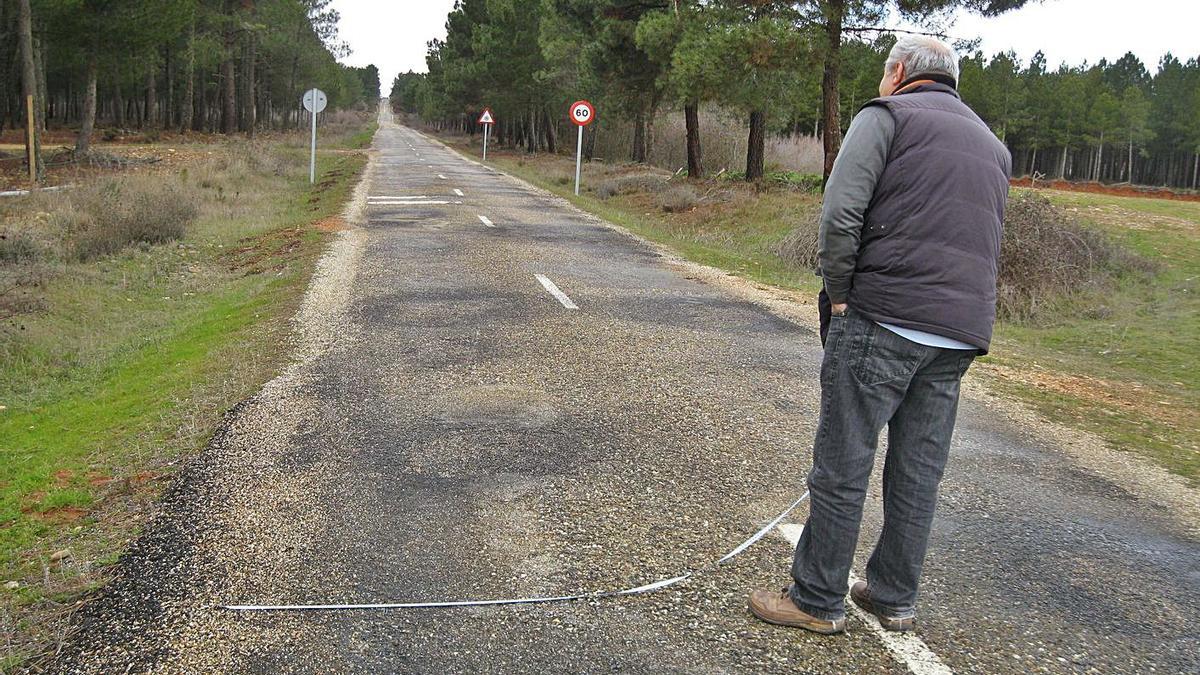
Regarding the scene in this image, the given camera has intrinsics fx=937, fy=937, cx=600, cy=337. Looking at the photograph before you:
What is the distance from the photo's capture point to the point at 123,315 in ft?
36.3

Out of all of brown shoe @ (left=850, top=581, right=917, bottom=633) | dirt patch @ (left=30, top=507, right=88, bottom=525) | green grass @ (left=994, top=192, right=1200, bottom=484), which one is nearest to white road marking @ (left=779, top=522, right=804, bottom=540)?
brown shoe @ (left=850, top=581, right=917, bottom=633)

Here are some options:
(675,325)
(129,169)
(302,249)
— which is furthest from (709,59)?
(129,169)

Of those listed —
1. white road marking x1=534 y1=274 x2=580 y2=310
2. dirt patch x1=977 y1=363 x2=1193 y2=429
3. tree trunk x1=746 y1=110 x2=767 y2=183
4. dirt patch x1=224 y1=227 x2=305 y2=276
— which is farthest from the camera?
tree trunk x1=746 y1=110 x2=767 y2=183

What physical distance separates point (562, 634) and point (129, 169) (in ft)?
93.3

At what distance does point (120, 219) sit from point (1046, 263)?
48.6 feet

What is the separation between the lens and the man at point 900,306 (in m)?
3.20

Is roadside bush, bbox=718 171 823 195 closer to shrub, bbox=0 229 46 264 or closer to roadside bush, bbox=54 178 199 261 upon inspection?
roadside bush, bbox=54 178 199 261

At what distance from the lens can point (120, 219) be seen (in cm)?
1597

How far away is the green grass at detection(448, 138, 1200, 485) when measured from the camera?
7.10m

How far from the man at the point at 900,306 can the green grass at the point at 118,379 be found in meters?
2.93

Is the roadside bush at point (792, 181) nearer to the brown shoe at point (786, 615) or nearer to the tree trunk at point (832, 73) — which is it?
the tree trunk at point (832, 73)

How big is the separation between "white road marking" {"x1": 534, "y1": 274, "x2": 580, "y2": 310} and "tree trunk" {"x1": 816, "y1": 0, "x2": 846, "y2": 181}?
9.50 meters

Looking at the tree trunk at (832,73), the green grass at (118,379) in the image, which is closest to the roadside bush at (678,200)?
the tree trunk at (832,73)

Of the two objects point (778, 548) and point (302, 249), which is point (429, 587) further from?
point (302, 249)
